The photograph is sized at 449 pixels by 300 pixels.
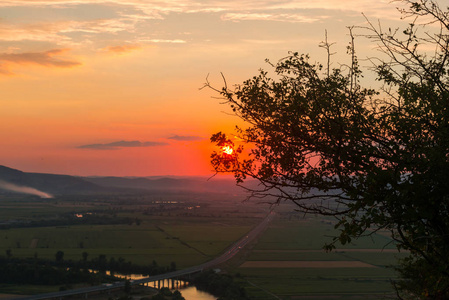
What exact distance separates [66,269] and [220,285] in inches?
1221

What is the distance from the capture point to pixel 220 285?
77.9 m

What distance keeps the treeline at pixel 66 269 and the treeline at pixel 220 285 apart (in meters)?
11.5

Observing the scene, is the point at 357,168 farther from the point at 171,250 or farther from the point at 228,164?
the point at 171,250

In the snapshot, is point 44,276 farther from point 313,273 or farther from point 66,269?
point 313,273

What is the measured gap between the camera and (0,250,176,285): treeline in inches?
3305

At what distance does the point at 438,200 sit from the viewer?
932cm

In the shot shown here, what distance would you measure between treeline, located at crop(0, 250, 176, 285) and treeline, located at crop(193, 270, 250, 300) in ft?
37.6

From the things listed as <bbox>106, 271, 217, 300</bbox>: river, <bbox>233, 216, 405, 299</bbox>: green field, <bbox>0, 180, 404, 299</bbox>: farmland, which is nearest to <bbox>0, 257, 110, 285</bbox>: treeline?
<bbox>0, 180, 404, 299</bbox>: farmland

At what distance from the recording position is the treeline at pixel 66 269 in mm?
83938

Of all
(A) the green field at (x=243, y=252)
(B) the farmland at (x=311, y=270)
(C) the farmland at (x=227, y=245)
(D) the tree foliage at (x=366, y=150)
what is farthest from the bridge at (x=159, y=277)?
(D) the tree foliage at (x=366, y=150)

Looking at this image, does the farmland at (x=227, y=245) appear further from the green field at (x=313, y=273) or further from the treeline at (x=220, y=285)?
the treeline at (x=220, y=285)

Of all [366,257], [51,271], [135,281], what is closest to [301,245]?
[366,257]

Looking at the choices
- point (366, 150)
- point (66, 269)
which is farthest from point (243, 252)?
point (366, 150)

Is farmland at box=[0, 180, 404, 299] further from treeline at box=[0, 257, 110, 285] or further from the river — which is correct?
the river
